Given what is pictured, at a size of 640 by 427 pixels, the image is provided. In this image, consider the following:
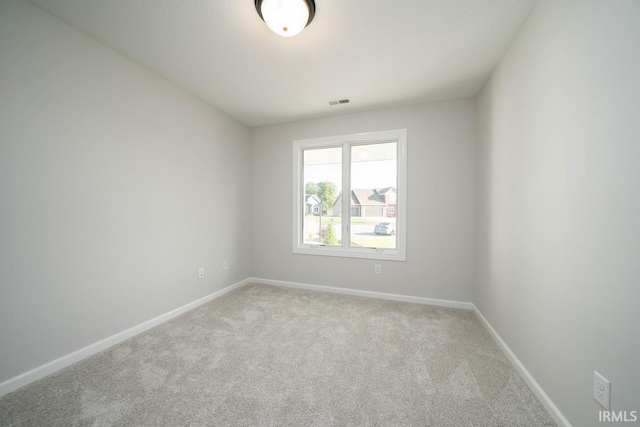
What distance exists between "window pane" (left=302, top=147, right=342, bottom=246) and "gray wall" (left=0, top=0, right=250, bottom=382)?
4.93 feet

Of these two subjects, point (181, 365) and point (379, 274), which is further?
point (379, 274)

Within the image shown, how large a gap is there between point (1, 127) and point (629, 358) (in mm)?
3442

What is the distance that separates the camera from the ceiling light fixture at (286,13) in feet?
4.81

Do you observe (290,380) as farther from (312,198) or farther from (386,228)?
(312,198)

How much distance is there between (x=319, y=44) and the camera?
192cm

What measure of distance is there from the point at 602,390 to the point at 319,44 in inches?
105

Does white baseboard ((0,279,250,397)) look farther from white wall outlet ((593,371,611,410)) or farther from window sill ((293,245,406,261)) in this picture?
white wall outlet ((593,371,611,410))

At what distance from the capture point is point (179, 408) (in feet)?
4.52

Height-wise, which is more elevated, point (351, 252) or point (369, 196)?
point (369, 196)

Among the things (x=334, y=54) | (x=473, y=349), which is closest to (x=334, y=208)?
(x=334, y=54)

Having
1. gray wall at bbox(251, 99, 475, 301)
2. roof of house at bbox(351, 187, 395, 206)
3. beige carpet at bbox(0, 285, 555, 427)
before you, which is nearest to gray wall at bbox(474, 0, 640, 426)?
beige carpet at bbox(0, 285, 555, 427)

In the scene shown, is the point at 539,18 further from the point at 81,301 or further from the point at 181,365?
the point at 81,301

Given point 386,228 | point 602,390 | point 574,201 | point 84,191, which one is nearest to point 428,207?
point 386,228

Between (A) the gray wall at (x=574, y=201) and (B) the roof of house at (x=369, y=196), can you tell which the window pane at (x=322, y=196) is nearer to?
(B) the roof of house at (x=369, y=196)
